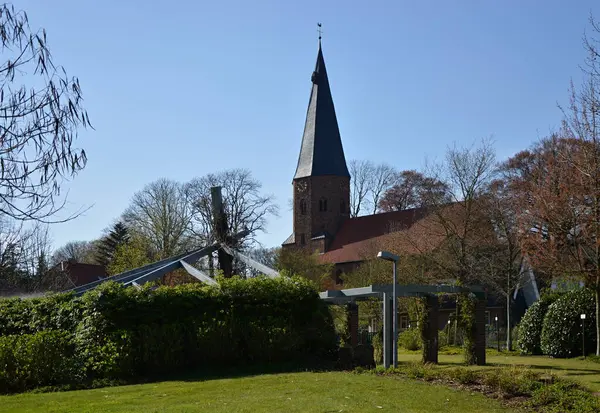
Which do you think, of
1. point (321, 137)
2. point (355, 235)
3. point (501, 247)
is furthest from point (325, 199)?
point (501, 247)

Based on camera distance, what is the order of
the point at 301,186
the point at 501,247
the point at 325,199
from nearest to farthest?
1. the point at 501,247
2. the point at 325,199
3. the point at 301,186

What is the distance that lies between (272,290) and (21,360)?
6.13 metres

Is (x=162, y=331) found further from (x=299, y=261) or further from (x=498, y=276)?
(x=299, y=261)

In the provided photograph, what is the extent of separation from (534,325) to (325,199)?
158 feet

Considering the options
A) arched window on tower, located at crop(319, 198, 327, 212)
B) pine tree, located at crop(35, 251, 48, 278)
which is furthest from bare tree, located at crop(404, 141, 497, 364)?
arched window on tower, located at crop(319, 198, 327, 212)

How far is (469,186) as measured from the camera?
33625 millimetres

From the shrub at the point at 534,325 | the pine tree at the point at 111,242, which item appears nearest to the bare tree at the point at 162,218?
the pine tree at the point at 111,242

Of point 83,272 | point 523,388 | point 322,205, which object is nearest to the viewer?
point 523,388

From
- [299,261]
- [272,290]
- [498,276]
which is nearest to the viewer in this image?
[272,290]

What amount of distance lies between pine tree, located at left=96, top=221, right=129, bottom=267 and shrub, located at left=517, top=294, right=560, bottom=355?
39.1 metres

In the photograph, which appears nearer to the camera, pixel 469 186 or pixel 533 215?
pixel 533 215

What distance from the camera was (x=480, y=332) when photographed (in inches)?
773

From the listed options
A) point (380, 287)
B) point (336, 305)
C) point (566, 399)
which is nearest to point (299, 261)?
point (336, 305)

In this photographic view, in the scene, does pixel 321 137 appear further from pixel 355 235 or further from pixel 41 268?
pixel 41 268
